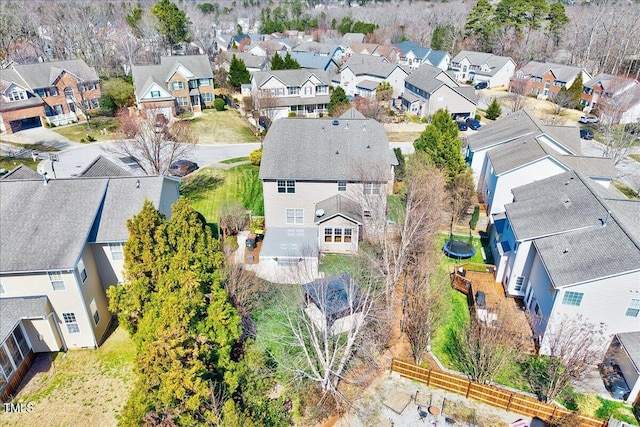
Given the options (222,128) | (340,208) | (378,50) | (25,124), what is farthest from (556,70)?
(25,124)

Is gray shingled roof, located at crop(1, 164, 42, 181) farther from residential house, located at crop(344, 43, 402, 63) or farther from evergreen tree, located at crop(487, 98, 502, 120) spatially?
residential house, located at crop(344, 43, 402, 63)

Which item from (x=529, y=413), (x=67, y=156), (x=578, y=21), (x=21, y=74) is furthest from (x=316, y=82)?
(x=578, y=21)

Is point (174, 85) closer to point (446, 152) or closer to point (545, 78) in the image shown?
point (446, 152)

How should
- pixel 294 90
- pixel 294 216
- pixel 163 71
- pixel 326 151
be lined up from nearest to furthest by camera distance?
1. pixel 326 151
2. pixel 294 216
3. pixel 163 71
4. pixel 294 90

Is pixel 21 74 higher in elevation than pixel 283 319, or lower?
higher

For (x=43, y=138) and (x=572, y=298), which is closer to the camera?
(x=572, y=298)

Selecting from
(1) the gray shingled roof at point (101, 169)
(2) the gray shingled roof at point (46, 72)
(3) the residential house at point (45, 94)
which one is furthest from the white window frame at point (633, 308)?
(2) the gray shingled roof at point (46, 72)

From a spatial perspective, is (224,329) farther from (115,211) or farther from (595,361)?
(595,361)
